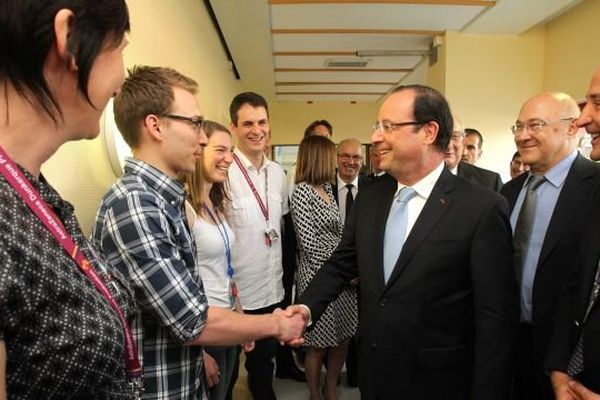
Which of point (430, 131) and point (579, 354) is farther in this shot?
point (430, 131)

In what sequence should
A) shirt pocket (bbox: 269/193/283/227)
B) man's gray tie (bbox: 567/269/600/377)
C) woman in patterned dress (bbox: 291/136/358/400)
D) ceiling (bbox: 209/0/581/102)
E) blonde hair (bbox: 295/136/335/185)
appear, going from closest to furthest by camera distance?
man's gray tie (bbox: 567/269/600/377), shirt pocket (bbox: 269/193/283/227), woman in patterned dress (bbox: 291/136/358/400), blonde hair (bbox: 295/136/335/185), ceiling (bbox: 209/0/581/102)

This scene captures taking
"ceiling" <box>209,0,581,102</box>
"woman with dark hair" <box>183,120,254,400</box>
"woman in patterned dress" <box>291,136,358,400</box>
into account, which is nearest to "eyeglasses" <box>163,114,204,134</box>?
"woman with dark hair" <box>183,120,254,400</box>

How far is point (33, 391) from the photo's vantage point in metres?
0.55

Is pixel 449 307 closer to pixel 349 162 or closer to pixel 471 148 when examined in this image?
pixel 349 162

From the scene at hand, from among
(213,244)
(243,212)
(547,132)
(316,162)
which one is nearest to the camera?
(213,244)

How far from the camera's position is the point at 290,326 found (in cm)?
153

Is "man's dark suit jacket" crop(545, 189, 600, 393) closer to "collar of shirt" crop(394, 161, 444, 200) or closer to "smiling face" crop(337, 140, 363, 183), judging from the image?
"collar of shirt" crop(394, 161, 444, 200)

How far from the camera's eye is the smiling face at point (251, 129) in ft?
8.03

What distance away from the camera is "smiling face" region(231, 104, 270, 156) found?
2447 millimetres

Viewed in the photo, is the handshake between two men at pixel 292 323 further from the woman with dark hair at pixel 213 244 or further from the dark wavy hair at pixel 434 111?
the dark wavy hair at pixel 434 111

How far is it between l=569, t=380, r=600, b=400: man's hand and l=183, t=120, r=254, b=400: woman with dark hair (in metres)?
1.24

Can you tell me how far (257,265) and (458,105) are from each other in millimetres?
3487

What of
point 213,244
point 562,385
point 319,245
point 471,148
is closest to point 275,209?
point 319,245

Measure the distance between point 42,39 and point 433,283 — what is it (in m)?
1.26
